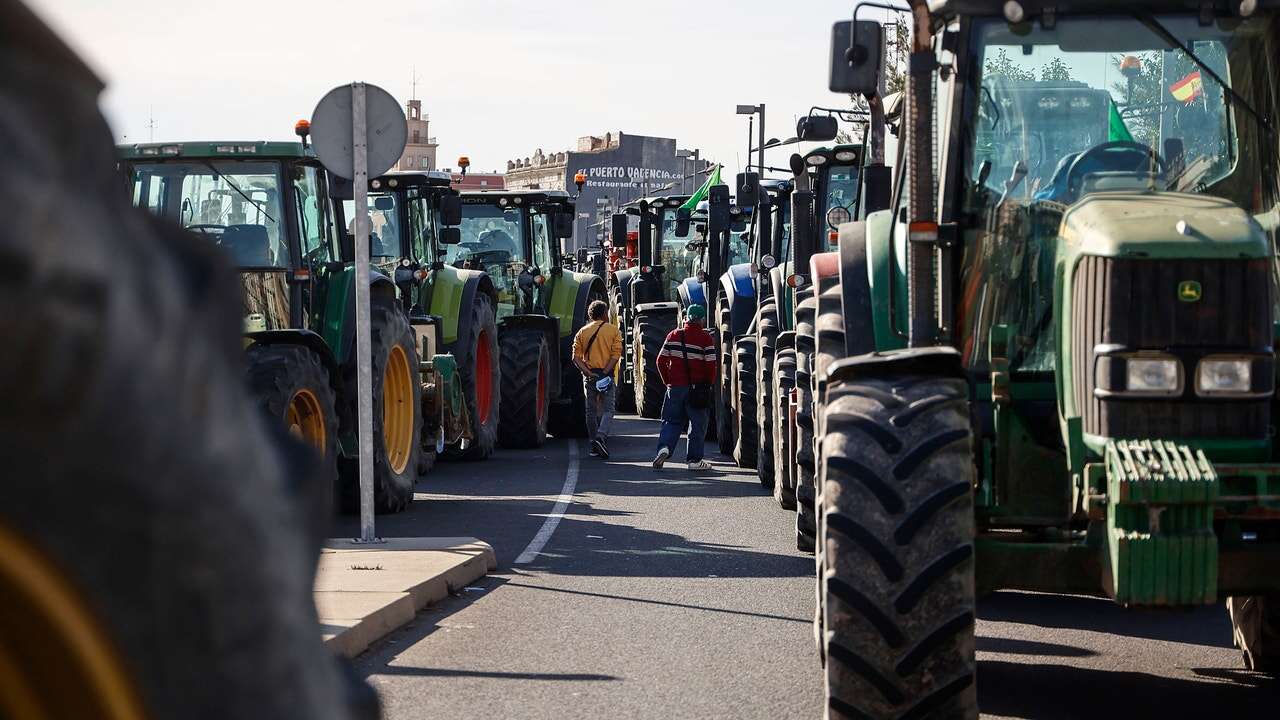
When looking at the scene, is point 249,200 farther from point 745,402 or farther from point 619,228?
point 619,228

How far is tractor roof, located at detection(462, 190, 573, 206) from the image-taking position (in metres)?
21.6

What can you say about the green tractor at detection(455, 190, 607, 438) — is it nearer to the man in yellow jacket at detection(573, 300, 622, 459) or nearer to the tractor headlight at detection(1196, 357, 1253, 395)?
the man in yellow jacket at detection(573, 300, 622, 459)

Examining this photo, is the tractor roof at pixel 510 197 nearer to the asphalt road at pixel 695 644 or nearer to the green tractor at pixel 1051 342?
the asphalt road at pixel 695 644

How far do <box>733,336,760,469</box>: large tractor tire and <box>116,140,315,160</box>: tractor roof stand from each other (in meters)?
5.24

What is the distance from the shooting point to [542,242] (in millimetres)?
22297

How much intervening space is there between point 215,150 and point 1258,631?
8181mm

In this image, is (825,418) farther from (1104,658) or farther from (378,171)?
(378,171)

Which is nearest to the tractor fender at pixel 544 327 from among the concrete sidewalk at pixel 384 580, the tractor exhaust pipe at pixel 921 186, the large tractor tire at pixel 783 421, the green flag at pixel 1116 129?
the large tractor tire at pixel 783 421

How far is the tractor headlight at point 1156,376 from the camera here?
543 cm

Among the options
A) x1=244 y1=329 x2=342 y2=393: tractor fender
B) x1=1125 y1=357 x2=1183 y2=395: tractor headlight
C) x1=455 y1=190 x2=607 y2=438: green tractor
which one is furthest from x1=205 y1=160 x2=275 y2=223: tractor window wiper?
x1=1125 y1=357 x2=1183 y2=395: tractor headlight

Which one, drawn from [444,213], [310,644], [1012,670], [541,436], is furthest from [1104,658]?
[541,436]

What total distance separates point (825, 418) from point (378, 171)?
5828mm

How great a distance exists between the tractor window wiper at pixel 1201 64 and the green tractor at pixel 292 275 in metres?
6.44

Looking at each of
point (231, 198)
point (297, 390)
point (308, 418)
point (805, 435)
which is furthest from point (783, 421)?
point (231, 198)
